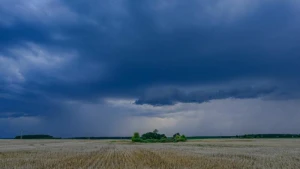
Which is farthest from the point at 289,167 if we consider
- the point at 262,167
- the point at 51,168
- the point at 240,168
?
the point at 51,168

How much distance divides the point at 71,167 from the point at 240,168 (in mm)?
9836

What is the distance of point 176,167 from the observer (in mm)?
18531

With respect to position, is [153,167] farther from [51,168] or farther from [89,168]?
[51,168]

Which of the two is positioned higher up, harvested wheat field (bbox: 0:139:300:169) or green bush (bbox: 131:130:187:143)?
green bush (bbox: 131:130:187:143)

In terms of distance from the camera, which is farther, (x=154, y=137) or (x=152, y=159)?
(x=154, y=137)

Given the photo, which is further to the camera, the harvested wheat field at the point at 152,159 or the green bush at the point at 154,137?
the green bush at the point at 154,137

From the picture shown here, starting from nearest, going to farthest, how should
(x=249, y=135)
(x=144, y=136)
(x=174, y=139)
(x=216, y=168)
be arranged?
(x=216, y=168), (x=174, y=139), (x=144, y=136), (x=249, y=135)

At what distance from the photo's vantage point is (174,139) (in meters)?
113

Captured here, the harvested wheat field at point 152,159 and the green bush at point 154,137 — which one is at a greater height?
the green bush at point 154,137

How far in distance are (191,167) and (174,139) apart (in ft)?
316

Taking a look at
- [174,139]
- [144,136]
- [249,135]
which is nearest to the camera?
[174,139]

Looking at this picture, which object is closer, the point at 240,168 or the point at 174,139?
the point at 240,168

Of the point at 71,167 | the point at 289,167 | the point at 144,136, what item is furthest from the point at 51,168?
the point at 144,136

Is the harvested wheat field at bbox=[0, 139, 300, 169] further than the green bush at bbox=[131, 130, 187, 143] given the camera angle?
No
